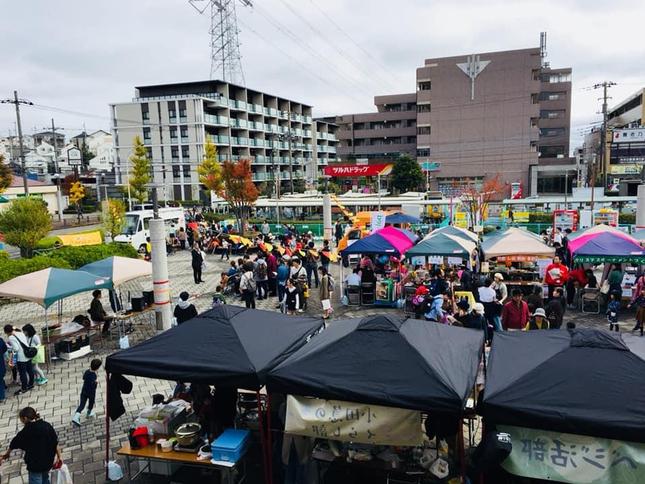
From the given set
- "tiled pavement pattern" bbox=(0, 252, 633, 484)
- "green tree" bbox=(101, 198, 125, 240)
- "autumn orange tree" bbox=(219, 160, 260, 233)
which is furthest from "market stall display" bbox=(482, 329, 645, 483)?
"autumn orange tree" bbox=(219, 160, 260, 233)

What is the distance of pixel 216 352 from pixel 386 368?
2.19 m

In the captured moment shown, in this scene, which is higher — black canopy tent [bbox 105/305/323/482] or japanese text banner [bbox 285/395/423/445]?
black canopy tent [bbox 105/305/323/482]

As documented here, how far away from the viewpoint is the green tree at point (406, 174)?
5559 cm

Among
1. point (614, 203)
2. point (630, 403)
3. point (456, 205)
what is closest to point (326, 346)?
point (630, 403)

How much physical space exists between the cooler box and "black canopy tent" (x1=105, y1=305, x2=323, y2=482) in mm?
321

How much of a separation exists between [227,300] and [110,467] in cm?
1047

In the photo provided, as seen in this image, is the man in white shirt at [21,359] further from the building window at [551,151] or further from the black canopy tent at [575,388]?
the building window at [551,151]

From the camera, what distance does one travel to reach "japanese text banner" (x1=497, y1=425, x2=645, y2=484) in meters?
4.60

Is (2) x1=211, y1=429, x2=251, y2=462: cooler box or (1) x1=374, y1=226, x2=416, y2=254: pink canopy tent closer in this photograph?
(2) x1=211, y1=429, x2=251, y2=462: cooler box

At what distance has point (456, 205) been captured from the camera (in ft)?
101

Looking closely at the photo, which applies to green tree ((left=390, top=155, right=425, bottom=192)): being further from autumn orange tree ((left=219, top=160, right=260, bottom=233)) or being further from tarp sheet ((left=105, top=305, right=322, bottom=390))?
tarp sheet ((left=105, top=305, right=322, bottom=390))

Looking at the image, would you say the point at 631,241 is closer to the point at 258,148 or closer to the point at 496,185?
the point at 496,185

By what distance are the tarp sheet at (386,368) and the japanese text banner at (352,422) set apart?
20 cm

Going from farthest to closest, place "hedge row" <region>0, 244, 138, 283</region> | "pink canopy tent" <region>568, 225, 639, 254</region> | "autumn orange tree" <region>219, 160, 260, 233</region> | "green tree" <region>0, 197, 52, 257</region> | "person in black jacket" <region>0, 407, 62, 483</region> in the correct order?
1. "autumn orange tree" <region>219, 160, 260, 233</region>
2. "green tree" <region>0, 197, 52, 257</region>
3. "hedge row" <region>0, 244, 138, 283</region>
4. "pink canopy tent" <region>568, 225, 639, 254</region>
5. "person in black jacket" <region>0, 407, 62, 483</region>
